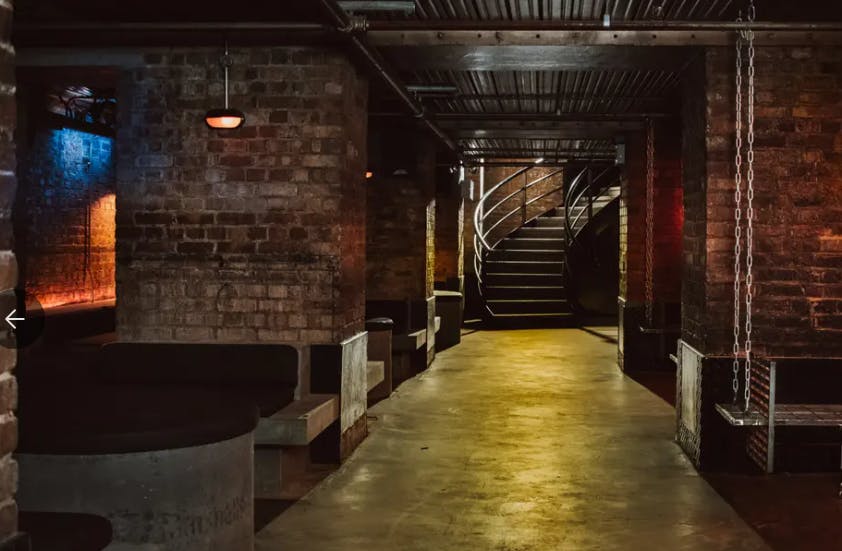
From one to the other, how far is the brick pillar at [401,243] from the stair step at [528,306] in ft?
17.0

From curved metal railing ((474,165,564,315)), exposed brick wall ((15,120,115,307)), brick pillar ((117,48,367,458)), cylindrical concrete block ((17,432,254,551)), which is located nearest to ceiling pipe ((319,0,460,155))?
brick pillar ((117,48,367,458))

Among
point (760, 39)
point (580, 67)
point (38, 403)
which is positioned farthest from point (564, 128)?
point (38, 403)

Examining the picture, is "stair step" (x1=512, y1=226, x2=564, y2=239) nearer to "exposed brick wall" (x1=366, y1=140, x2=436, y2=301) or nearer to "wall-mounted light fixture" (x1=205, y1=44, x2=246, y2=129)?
"exposed brick wall" (x1=366, y1=140, x2=436, y2=301)

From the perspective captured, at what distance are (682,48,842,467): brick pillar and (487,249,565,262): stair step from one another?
1146 centimetres

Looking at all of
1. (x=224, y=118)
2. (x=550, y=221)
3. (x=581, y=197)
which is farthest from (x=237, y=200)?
(x=550, y=221)

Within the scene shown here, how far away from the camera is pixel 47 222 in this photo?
1031cm

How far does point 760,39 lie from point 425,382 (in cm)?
517

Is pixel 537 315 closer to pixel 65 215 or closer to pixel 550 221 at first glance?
pixel 550 221

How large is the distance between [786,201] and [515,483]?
2484mm

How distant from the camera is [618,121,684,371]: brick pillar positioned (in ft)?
33.3

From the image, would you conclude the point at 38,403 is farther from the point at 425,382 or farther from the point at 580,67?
the point at 425,382

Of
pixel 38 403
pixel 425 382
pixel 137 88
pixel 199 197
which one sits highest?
pixel 137 88

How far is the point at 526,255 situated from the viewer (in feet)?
57.1

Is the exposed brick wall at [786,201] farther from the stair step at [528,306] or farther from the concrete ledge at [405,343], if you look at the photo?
the stair step at [528,306]
